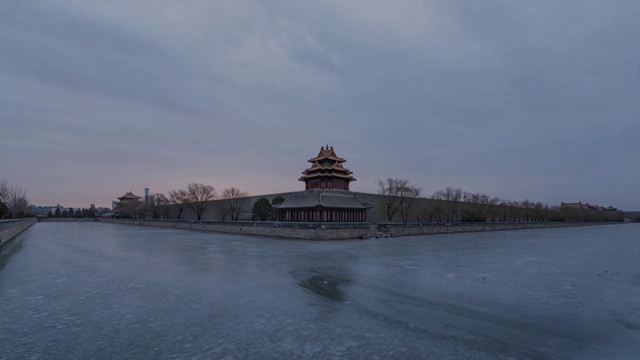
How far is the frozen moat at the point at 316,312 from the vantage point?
6156 millimetres

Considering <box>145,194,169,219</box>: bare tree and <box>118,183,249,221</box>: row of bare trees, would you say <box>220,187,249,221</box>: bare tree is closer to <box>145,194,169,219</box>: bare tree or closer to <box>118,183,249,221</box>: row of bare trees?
<box>118,183,249,221</box>: row of bare trees

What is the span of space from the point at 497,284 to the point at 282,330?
8037 mm

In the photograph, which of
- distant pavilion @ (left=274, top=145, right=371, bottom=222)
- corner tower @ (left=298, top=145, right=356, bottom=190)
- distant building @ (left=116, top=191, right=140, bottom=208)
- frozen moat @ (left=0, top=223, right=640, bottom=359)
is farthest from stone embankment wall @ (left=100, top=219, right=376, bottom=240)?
distant building @ (left=116, top=191, right=140, bottom=208)

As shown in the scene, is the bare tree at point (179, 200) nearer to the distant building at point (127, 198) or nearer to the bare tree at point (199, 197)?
the bare tree at point (199, 197)

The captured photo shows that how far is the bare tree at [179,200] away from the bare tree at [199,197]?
5.92 feet

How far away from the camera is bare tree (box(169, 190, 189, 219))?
69.5 metres

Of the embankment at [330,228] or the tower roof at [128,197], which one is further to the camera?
the tower roof at [128,197]

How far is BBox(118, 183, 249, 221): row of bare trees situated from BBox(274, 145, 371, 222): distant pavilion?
1414 centimetres

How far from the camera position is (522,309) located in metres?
8.78

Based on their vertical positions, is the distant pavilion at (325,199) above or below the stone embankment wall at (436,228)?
above

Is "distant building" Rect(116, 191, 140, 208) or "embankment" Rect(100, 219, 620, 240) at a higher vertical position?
"distant building" Rect(116, 191, 140, 208)

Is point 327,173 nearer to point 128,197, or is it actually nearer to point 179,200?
point 179,200

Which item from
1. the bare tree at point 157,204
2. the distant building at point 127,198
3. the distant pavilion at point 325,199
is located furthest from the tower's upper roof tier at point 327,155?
the distant building at point 127,198

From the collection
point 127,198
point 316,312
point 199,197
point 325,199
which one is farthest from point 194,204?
point 316,312
